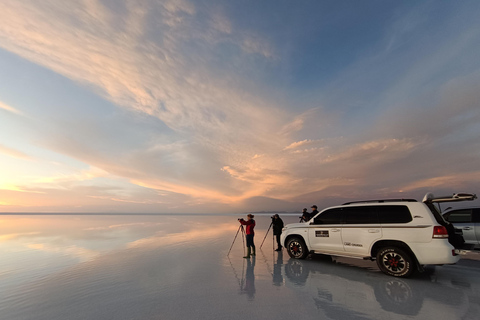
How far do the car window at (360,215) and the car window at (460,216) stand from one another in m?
5.29

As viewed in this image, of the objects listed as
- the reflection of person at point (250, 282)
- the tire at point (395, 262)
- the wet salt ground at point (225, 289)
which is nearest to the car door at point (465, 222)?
the wet salt ground at point (225, 289)

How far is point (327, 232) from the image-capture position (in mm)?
8656

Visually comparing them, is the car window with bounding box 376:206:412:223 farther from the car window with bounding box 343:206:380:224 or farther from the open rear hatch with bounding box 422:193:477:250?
the open rear hatch with bounding box 422:193:477:250

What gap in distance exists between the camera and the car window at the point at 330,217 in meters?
8.52

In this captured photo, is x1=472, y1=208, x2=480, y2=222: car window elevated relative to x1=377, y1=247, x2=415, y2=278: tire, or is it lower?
elevated


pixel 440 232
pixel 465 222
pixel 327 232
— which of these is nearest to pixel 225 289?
pixel 327 232

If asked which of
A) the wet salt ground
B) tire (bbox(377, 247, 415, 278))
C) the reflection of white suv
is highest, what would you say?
the reflection of white suv

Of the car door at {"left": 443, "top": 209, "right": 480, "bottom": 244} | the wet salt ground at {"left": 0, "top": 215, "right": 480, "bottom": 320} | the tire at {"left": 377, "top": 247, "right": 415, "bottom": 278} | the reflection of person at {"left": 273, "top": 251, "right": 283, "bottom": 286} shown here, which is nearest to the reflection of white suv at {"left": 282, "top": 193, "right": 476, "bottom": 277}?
the tire at {"left": 377, "top": 247, "right": 415, "bottom": 278}

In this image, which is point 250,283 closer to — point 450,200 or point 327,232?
point 327,232

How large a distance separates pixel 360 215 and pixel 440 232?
2109 millimetres

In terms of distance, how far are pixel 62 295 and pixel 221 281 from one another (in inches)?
153

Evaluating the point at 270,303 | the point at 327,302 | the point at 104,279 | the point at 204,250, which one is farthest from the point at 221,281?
the point at 204,250

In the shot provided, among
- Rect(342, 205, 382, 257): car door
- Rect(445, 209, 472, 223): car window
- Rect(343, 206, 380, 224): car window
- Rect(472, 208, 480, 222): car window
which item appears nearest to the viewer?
Rect(342, 205, 382, 257): car door

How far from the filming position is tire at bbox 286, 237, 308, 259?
939 cm
